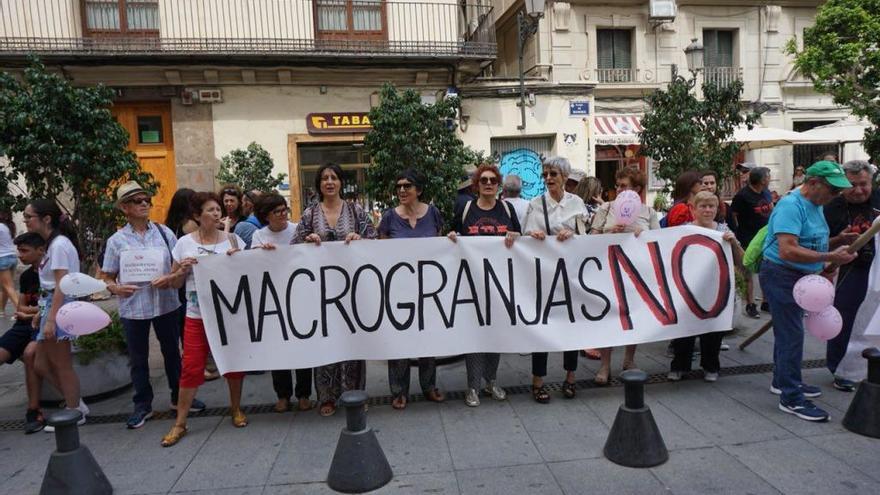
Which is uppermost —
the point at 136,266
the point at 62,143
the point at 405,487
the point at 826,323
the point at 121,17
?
the point at 121,17

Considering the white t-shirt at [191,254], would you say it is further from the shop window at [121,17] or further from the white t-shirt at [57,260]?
the shop window at [121,17]

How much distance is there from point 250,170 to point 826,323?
10541 millimetres

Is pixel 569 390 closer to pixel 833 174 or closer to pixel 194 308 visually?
pixel 833 174

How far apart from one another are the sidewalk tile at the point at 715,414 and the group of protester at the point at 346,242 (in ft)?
0.80

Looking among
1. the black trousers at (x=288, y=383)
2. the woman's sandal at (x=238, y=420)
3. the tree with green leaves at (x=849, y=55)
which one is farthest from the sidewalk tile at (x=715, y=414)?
the tree with green leaves at (x=849, y=55)

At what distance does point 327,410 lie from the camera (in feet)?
15.0

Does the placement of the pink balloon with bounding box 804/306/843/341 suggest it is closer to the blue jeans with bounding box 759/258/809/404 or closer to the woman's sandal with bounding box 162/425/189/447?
the blue jeans with bounding box 759/258/809/404

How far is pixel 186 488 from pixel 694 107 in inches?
331

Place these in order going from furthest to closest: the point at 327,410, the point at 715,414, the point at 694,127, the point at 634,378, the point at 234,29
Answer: the point at 234,29 → the point at 694,127 → the point at 327,410 → the point at 715,414 → the point at 634,378

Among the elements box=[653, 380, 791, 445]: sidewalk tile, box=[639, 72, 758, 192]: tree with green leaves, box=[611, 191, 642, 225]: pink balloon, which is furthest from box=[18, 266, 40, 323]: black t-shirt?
box=[639, 72, 758, 192]: tree with green leaves

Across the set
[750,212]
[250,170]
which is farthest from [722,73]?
[250,170]

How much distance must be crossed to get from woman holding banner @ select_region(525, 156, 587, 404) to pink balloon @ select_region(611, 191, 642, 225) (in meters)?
0.28

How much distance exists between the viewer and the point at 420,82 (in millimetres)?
14023

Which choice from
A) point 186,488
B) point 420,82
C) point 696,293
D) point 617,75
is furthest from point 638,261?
point 617,75
